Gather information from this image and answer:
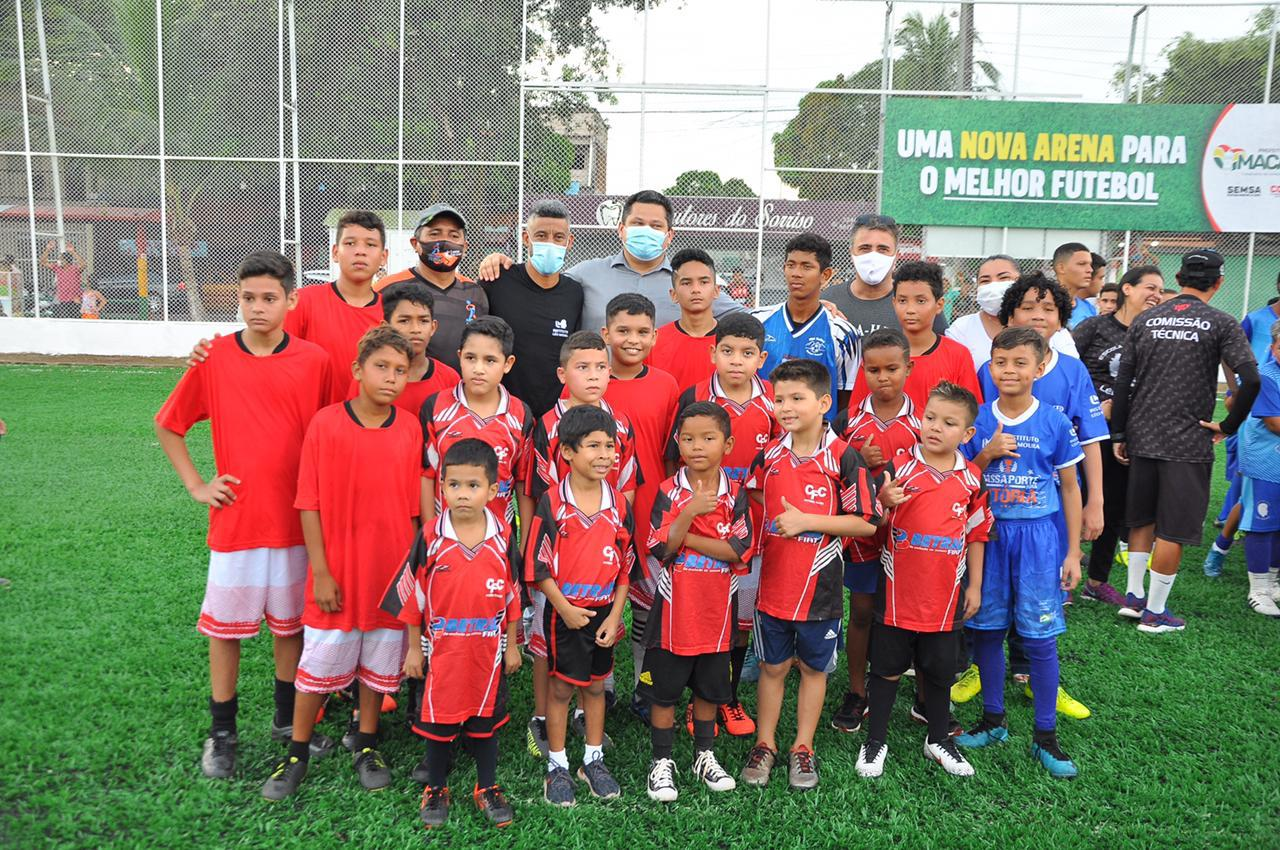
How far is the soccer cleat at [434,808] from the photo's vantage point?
3023 millimetres

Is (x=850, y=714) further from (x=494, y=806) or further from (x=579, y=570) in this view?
(x=494, y=806)

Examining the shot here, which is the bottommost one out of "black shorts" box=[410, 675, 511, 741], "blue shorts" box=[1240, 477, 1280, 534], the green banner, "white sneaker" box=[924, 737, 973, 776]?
"white sneaker" box=[924, 737, 973, 776]

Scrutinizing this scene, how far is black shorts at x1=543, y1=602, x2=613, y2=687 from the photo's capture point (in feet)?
10.6

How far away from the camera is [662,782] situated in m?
3.26

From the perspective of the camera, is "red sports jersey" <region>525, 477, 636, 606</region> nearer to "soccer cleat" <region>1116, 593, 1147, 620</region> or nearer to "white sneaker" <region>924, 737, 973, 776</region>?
"white sneaker" <region>924, 737, 973, 776</region>

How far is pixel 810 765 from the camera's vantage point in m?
3.40

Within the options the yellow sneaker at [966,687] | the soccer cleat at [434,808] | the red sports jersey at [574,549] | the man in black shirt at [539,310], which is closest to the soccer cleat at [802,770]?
the red sports jersey at [574,549]

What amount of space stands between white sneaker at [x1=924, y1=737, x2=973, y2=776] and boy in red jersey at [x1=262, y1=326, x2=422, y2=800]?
2238mm

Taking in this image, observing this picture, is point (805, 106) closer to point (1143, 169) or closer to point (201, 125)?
point (1143, 169)

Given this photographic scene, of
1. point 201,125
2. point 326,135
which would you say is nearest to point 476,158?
point 326,135

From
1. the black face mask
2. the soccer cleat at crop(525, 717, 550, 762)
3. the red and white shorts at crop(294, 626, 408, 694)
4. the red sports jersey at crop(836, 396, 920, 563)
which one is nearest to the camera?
the red and white shorts at crop(294, 626, 408, 694)

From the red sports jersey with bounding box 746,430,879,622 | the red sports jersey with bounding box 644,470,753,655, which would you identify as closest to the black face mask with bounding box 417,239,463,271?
the red sports jersey with bounding box 644,470,753,655

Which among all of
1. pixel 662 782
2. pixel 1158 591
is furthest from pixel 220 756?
pixel 1158 591

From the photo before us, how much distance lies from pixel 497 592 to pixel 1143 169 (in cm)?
1691
